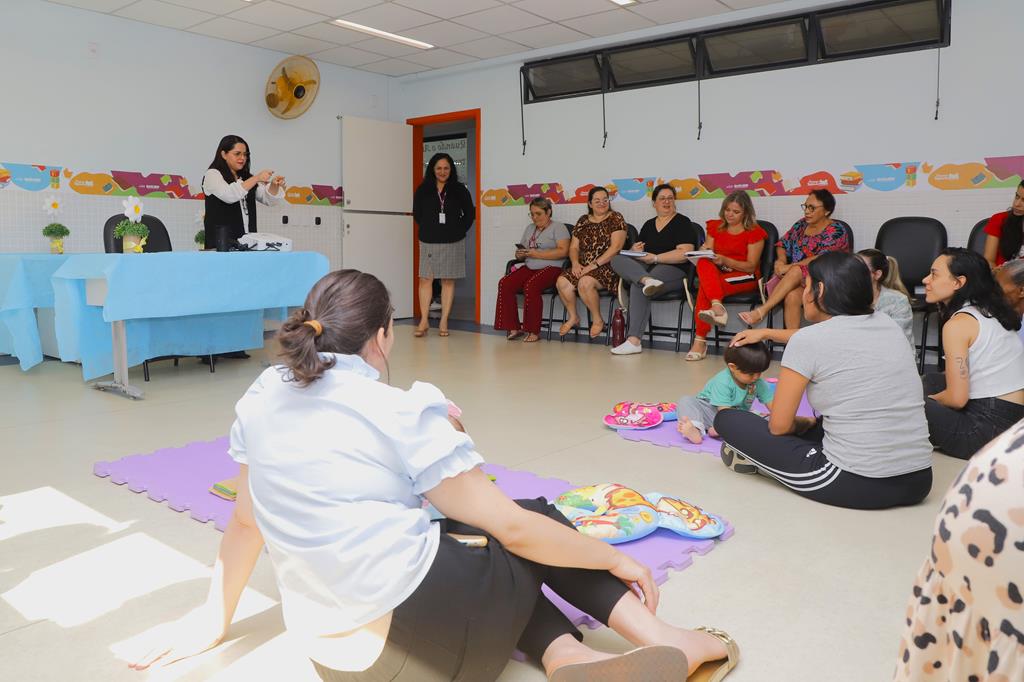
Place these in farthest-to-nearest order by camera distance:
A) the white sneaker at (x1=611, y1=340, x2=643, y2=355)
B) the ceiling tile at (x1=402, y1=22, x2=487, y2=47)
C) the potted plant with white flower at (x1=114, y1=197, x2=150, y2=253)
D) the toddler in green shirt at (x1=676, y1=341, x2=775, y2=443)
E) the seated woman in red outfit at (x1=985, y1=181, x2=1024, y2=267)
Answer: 1. the ceiling tile at (x1=402, y1=22, x2=487, y2=47)
2. the white sneaker at (x1=611, y1=340, x2=643, y2=355)
3. the seated woman in red outfit at (x1=985, y1=181, x2=1024, y2=267)
4. the potted plant with white flower at (x1=114, y1=197, x2=150, y2=253)
5. the toddler in green shirt at (x1=676, y1=341, x2=775, y2=443)

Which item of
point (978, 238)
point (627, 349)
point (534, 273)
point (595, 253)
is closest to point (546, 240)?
point (534, 273)

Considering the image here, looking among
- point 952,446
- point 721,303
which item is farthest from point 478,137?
point 952,446

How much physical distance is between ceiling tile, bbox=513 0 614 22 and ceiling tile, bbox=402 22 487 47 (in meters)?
0.77

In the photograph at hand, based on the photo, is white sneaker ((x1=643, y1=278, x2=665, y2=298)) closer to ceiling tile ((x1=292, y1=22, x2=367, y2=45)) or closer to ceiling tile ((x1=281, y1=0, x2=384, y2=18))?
ceiling tile ((x1=281, y1=0, x2=384, y2=18))

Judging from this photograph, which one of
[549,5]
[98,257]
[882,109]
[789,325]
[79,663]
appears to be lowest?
[79,663]

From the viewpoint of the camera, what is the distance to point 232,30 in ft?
21.4

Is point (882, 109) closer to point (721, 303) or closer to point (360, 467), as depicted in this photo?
point (721, 303)

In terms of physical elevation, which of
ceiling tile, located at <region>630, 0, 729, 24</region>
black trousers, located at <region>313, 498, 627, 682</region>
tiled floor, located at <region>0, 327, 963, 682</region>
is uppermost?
ceiling tile, located at <region>630, 0, 729, 24</region>

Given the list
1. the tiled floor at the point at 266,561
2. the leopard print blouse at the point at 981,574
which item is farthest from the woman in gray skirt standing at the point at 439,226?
the leopard print blouse at the point at 981,574

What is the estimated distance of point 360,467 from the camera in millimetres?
1193

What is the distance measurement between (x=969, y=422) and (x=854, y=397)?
0.99m

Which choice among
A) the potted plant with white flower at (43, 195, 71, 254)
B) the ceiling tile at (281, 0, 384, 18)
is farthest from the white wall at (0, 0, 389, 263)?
the ceiling tile at (281, 0, 384, 18)

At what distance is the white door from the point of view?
8008mm

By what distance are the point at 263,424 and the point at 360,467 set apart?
180mm
